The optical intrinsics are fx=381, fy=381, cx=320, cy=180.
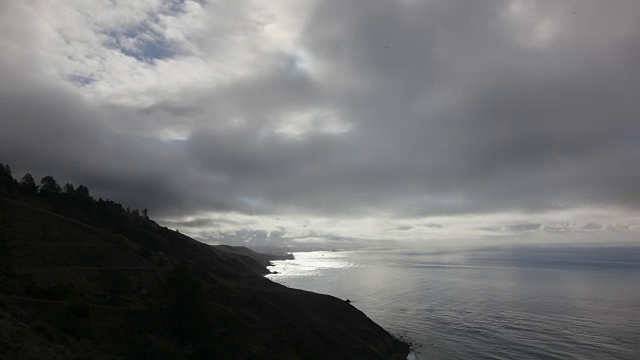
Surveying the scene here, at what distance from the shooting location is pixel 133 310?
56.8 meters

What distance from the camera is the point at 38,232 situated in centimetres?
8675

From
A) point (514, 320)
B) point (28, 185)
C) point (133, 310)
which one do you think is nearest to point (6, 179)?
point (28, 185)

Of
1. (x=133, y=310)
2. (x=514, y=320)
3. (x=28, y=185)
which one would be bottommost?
(x=514, y=320)

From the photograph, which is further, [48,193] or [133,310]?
[48,193]

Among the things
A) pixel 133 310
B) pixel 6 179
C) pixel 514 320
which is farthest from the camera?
pixel 6 179

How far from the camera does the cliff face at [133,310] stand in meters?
41.3

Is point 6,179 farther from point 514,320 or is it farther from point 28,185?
point 514,320

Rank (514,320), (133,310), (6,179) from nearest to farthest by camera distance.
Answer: (133,310)
(514,320)
(6,179)

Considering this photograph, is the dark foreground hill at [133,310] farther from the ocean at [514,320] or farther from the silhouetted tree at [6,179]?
the ocean at [514,320]

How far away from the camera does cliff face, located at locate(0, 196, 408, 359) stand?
41.3 m

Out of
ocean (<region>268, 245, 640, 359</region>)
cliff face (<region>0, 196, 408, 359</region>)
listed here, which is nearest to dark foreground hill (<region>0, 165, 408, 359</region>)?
cliff face (<region>0, 196, 408, 359</region>)

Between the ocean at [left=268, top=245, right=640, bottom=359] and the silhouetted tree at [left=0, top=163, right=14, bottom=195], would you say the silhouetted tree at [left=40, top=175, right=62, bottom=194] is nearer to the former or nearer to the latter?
the silhouetted tree at [left=0, top=163, right=14, bottom=195]

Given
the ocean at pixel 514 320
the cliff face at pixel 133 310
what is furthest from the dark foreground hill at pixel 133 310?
the ocean at pixel 514 320

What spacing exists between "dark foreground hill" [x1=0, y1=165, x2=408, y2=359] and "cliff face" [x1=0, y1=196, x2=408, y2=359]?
17 centimetres
